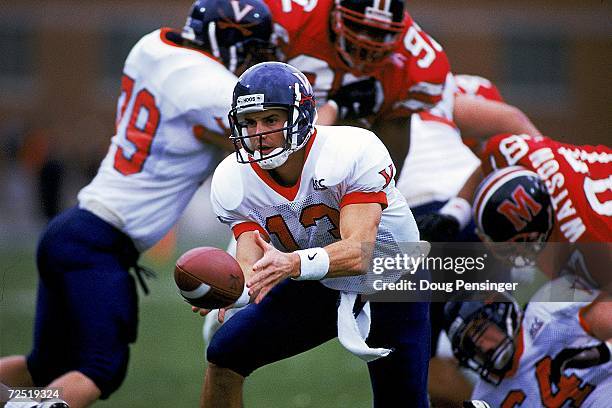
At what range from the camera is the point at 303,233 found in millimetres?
3369

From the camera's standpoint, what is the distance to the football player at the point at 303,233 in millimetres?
3117

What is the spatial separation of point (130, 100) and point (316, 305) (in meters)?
1.54

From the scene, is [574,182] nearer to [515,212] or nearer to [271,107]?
[515,212]

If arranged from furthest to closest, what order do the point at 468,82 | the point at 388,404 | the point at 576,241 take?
the point at 468,82 → the point at 576,241 → the point at 388,404

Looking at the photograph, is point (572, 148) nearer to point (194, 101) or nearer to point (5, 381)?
point (194, 101)

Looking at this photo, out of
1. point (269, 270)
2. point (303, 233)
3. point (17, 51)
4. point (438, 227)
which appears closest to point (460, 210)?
point (438, 227)

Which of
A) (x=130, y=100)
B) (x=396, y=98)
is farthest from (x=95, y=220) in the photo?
(x=396, y=98)

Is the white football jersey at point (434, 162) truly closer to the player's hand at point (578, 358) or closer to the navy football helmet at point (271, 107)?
the player's hand at point (578, 358)

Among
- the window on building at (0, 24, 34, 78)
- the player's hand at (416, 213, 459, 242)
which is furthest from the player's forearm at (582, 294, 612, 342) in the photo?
the window on building at (0, 24, 34, 78)

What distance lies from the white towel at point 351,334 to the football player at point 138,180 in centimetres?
119

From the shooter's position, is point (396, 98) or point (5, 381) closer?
point (5, 381)

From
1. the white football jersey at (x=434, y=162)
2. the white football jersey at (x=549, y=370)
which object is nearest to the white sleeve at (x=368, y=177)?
the white football jersey at (x=549, y=370)

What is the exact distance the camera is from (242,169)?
3.31 meters

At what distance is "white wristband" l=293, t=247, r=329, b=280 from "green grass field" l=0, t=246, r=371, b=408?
1754 millimetres
